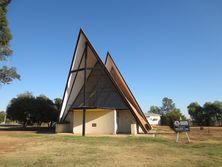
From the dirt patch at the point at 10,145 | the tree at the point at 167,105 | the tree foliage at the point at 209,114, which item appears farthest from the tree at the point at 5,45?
the tree at the point at 167,105

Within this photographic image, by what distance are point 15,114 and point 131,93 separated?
68.9 feet

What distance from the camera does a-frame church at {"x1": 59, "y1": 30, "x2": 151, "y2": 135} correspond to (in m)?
28.3

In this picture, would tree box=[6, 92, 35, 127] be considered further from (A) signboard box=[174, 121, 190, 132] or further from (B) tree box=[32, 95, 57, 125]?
(A) signboard box=[174, 121, 190, 132]

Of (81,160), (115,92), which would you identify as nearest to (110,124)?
(115,92)

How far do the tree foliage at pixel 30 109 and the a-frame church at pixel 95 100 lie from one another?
739 cm

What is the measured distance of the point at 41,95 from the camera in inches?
1655

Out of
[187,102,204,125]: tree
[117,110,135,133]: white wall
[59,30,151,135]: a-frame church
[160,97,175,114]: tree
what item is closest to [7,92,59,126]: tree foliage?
[59,30,151,135]: a-frame church

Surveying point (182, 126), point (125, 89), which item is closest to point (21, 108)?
point (125, 89)

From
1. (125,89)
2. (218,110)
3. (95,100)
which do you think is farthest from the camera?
(218,110)

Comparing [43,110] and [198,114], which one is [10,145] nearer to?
[43,110]

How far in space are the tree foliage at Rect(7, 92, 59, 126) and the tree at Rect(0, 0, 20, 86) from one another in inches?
600

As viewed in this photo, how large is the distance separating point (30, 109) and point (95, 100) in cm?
1363

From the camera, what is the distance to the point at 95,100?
1183 inches

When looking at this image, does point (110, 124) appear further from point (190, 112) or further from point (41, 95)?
point (190, 112)
